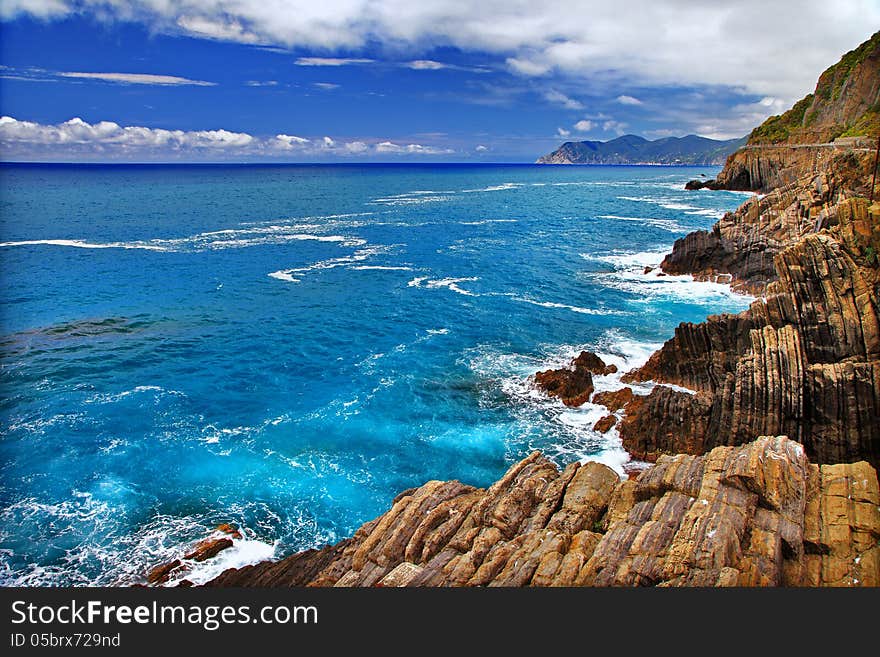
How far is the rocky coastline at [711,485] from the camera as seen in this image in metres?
16.4

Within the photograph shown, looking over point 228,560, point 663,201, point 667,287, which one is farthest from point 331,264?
point 663,201

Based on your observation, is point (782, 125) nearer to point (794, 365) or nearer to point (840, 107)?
point (840, 107)

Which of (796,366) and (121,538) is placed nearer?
(121,538)

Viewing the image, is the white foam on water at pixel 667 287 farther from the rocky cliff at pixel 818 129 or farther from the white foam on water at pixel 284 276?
the white foam on water at pixel 284 276

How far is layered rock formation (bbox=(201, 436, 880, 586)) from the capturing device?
15.9 m

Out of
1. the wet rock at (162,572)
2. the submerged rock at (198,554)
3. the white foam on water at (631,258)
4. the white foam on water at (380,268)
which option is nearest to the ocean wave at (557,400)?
the submerged rock at (198,554)

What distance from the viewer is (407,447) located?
36344 mm

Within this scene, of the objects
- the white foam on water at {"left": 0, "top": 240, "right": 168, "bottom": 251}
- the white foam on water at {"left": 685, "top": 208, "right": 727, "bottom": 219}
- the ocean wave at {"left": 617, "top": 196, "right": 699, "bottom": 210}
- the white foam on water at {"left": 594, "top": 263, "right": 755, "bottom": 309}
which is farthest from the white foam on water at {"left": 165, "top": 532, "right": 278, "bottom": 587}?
the ocean wave at {"left": 617, "top": 196, "right": 699, "bottom": 210}

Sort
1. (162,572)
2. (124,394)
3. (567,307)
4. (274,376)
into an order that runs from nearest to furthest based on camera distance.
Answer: (162,572), (124,394), (274,376), (567,307)

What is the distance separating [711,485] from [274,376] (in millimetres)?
35455

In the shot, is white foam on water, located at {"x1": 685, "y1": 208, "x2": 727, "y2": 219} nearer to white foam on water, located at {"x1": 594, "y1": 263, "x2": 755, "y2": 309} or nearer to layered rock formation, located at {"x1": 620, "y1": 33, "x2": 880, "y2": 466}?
white foam on water, located at {"x1": 594, "y1": 263, "x2": 755, "y2": 309}

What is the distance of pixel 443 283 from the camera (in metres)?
73.9

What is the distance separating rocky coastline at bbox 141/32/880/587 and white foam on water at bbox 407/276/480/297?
1121 inches

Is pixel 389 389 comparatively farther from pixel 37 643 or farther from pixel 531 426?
pixel 37 643
